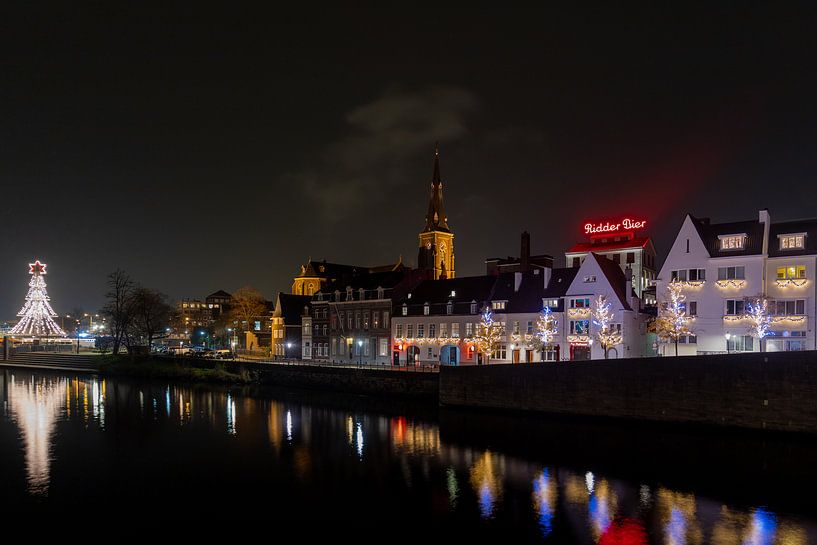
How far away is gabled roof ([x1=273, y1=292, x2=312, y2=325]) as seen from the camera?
98312 mm

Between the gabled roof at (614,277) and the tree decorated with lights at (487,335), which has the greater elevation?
the gabled roof at (614,277)

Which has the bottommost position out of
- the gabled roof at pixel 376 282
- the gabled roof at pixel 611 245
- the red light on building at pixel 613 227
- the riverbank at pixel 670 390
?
the riverbank at pixel 670 390

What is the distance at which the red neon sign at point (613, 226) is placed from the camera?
9862 cm

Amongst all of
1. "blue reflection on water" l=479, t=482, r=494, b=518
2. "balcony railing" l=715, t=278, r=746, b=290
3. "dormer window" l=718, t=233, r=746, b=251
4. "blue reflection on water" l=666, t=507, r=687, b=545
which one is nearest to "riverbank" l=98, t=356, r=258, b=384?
"blue reflection on water" l=479, t=482, r=494, b=518

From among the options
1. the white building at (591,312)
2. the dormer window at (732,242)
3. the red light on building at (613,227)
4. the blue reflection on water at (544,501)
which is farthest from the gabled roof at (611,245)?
the blue reflection on water at (544,501)

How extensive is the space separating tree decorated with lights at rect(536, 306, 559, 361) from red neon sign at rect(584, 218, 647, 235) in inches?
1675

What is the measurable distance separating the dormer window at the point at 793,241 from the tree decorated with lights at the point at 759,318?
16.5 feet

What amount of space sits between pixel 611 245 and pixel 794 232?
50.0 m

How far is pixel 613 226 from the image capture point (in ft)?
329

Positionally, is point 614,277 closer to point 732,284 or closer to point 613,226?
point 732,284

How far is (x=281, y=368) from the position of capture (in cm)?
7338

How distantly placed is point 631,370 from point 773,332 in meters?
15.3

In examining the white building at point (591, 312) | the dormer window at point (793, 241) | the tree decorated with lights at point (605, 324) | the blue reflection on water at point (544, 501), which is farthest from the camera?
the white building at point (591, 312)

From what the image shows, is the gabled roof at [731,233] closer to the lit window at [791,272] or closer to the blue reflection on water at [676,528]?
the lit window at [791,272]
